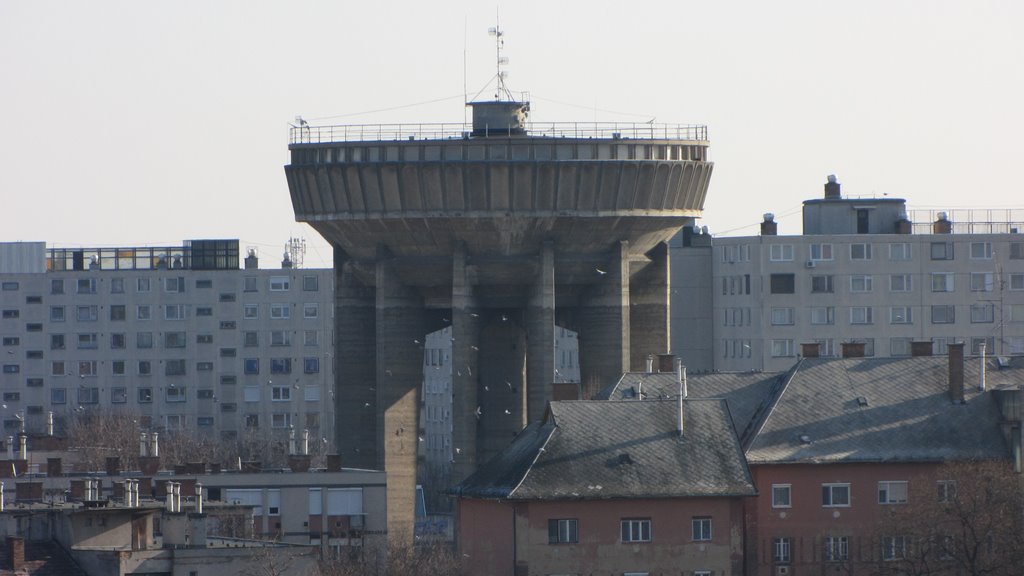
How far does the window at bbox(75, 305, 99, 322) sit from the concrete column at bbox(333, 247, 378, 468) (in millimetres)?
65805

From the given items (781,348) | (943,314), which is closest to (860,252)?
(943,314)

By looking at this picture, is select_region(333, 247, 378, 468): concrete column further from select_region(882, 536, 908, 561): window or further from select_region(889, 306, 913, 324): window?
select_region(889, 306, 913, 324): window

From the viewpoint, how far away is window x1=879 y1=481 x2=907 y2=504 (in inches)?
3366

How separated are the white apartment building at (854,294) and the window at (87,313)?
44011 mm

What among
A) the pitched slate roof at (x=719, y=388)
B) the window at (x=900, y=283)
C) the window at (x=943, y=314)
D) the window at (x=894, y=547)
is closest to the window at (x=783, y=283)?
the window at (x=900, y=283)

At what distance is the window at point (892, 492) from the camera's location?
8550cm

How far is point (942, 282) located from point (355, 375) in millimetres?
50851

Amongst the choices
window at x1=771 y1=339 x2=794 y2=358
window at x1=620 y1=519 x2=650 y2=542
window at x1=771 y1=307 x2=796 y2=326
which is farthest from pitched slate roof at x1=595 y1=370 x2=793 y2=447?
window at x1=771 y1=307 x2=796 y2=326

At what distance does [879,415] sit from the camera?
89.0 m

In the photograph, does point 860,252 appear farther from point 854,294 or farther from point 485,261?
point 485,261

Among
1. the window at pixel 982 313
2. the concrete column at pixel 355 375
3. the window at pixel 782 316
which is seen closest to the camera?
the concrete column at pixel 355 375

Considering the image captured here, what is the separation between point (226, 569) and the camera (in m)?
75.4

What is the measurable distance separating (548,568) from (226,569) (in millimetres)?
10745

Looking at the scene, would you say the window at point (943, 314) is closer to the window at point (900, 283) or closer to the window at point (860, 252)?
the window at point (900, 283)
